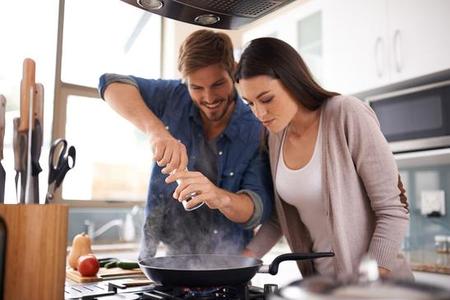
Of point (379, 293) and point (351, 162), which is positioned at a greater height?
point (351, 162)

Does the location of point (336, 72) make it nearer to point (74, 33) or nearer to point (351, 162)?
point (351, 162)

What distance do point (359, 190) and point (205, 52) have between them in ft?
1.88

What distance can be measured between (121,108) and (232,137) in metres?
0.34

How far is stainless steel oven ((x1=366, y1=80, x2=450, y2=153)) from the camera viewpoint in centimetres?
189

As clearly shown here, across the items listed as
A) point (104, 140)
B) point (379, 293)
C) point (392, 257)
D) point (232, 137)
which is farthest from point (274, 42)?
point (104, 140)

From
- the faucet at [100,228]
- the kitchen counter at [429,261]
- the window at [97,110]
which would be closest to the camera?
the kitchen counter at [429,261]

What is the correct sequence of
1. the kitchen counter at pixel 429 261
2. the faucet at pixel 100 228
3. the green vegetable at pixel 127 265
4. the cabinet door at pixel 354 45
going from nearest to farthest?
the green vegetable at pixel 127 265
the kitchen counter at pixel 429 261
the cabinet door at pixel 354 45
the faucet at pixel 100 228

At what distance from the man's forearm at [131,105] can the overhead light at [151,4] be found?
293 millimetres

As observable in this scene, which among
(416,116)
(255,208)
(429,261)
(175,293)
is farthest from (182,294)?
(416,116)

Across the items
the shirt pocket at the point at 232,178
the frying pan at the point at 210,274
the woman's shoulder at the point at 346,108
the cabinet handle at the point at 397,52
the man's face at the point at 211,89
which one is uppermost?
the cabinet handle at the point at 397,52

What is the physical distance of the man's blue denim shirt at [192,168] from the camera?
4.25ft

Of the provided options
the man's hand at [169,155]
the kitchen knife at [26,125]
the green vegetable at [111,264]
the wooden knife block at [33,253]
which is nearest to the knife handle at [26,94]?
the kitchen knife at [26,125]

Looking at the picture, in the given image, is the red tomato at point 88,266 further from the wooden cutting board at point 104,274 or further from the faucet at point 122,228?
the faucet at point 122,228

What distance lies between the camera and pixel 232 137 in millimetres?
1310
